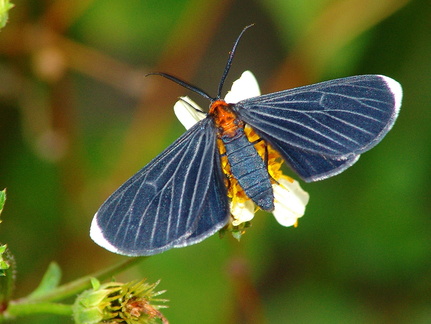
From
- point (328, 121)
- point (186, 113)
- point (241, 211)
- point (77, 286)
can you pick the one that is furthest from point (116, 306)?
point (328, 121)

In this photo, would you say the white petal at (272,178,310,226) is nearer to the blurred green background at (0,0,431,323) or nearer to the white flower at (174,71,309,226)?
the white flower at (174,71,309,226)

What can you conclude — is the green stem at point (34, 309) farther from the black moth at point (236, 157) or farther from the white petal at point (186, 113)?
the white petal at point (186, 113)

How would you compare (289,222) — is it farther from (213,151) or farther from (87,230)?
(87,230)

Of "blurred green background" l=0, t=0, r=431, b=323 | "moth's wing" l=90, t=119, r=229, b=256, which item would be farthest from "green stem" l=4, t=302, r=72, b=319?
"blurred green background" l=0, t=0, r=431, b=323

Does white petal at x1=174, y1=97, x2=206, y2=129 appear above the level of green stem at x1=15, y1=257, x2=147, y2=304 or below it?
above

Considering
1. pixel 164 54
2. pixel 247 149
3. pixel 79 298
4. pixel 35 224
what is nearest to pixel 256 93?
pixel 247 149
